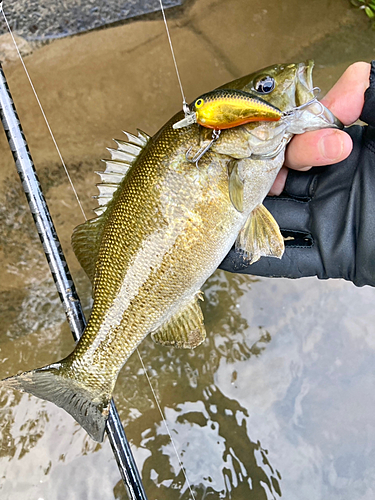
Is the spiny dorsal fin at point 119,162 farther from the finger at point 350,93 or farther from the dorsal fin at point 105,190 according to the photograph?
the finger at point 350,93

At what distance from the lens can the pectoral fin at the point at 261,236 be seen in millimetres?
1813

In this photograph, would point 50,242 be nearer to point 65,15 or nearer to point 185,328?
point 185,328

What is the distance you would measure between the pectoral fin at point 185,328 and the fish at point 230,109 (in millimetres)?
791

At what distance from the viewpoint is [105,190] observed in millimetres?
1811

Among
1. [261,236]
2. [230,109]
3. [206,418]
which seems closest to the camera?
[230,109]

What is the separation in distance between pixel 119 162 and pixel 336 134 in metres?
0.92

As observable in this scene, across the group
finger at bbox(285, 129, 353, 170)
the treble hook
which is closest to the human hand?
finger at bbox(285, 129, 353, 170)

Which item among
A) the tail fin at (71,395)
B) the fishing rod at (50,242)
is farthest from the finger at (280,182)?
the tail fin at (71,395)

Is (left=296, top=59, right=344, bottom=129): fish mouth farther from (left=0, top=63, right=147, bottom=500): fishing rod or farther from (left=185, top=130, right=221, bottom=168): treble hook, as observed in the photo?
(left=0, top=63, right=147, bottom=500): fishing rod

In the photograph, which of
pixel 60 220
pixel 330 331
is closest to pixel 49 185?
pixel 60 220

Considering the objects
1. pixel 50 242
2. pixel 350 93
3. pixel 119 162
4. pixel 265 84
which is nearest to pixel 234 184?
pixel 265 84

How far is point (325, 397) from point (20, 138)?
221cm

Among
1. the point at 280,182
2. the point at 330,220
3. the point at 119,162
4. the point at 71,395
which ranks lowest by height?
the point at 71,395

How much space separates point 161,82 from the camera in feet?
9.06
